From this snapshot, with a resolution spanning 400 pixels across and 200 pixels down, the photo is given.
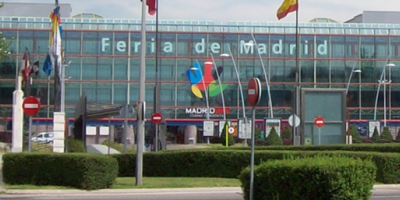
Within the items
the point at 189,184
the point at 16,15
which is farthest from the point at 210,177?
the point at 16,15

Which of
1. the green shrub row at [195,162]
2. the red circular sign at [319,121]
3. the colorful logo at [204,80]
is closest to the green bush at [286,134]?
the colorful logo at [204,80]

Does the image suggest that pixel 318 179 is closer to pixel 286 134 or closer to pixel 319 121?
pixel 319 121

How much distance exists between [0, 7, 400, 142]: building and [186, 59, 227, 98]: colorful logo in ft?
0.36

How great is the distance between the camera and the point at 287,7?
38.3 meters

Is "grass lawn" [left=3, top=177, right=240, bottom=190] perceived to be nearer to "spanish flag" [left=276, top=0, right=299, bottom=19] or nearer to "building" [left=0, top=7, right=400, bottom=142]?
"spanish flag" [left=276, top=0, right=299, bottom=19]

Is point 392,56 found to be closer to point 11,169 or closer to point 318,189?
point 11,169

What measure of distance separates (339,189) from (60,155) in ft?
39.2

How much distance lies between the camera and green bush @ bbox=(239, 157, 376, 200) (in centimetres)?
1045

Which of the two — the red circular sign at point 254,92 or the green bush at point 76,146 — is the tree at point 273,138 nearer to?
the green bush at point 76,146

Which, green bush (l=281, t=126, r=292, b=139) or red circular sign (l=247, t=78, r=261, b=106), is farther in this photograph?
green bush (l=281, t=126, r=292, b=139)

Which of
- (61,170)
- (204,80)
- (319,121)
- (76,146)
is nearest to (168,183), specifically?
(61,170)

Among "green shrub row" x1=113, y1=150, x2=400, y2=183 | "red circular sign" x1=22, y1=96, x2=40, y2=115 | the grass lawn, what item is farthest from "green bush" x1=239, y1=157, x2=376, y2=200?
"green shrub row" x1=113, y1=150, x2=400, y2=183

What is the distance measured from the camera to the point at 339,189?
10.4 meters

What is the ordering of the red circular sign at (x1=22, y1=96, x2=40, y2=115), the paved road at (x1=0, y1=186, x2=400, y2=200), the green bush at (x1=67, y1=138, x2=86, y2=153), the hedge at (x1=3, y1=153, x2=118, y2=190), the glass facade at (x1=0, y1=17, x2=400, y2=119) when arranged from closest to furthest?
the paved road at (x1=0, y1=186, x2=400, y2=200) < the hedge at (x1=3, y1=153, x2=118, y2=190) < the red circular sign at (x1=22, y1=96, x2=40, y2=115) < the green bush at (x1=67, y1=138, x2=86, y2=153) < the glass facade at (x1=0, y1=17, x2=400, y2=119)
